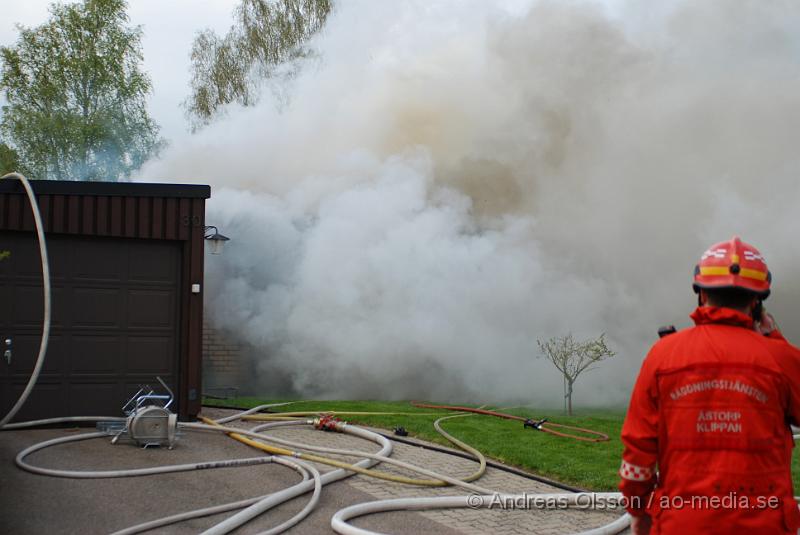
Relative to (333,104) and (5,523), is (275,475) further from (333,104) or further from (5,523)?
(333,104)

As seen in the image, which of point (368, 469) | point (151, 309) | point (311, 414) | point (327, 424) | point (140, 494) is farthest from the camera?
point (311, 414)

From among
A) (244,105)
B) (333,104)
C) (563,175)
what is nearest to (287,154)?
(333,104)

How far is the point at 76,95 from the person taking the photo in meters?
22.2

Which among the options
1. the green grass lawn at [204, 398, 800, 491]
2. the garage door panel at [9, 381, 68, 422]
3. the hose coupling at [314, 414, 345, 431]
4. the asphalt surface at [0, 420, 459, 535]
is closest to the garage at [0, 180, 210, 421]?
the garage door panel at [9, 381, 68, 422]

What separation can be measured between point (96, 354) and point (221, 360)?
5.33 m

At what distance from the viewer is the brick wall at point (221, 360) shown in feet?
47.8

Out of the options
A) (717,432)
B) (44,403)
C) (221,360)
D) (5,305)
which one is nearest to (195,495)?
(44,403)

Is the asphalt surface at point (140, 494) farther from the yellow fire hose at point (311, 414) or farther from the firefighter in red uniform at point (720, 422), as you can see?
the firefighter in red uniform at point (720, 422)

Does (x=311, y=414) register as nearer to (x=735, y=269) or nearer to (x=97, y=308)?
(x=97, y=308)

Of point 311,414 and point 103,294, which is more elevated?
point 103,294

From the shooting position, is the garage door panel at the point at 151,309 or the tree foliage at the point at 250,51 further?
the tree foliage at the point at 250,51

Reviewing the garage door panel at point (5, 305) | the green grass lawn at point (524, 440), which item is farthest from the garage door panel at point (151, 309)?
the green grass lawn at point (524, 440)

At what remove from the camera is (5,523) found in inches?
203

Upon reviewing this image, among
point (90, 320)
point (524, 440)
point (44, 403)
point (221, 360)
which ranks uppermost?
point (90, 320)
